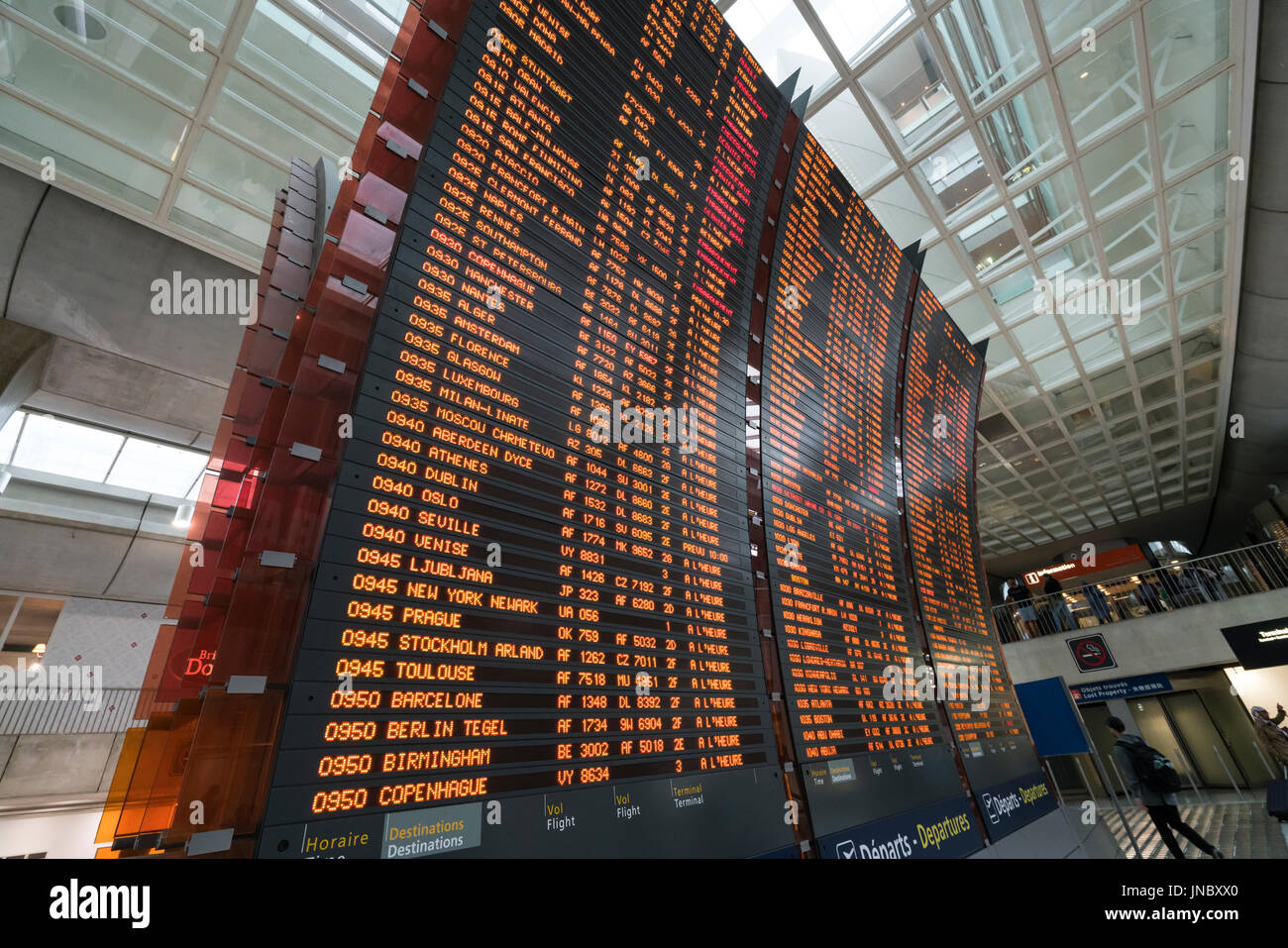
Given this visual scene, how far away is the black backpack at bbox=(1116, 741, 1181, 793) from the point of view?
6879 mm

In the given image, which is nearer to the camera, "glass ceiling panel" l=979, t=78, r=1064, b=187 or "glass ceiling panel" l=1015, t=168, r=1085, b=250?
"glass ceiling panel" l=979, t=78, r=1064, b=187

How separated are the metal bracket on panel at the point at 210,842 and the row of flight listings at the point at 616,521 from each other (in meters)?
0.10

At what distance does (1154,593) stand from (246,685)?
909 inches

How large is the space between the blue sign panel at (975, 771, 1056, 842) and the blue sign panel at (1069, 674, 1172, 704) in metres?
11.9

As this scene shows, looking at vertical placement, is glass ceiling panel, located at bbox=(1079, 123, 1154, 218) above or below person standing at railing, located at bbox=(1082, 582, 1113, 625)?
above

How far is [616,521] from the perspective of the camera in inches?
137

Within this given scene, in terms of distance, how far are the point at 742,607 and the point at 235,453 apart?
3.14 m

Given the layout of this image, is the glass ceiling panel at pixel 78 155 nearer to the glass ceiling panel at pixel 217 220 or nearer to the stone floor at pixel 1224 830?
the glass ceiling panel at pixel 217 220

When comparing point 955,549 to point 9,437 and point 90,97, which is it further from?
point 9,437

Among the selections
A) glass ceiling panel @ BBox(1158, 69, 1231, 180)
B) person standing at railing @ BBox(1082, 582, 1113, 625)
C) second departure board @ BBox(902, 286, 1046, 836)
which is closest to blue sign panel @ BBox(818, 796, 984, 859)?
second departure board @ BBox(902, 286, 1046, 836)

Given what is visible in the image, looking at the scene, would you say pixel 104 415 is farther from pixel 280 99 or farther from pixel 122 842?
pixel 122 842

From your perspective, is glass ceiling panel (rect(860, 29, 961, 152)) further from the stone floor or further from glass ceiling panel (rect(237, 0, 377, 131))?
the stone floor

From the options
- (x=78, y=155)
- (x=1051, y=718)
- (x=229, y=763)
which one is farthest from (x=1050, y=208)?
(x=78, y=155)
